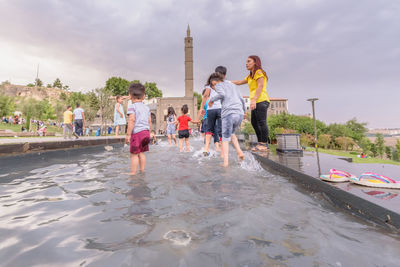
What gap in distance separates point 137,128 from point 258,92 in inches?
104

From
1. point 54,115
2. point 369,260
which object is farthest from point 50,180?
point 54,115

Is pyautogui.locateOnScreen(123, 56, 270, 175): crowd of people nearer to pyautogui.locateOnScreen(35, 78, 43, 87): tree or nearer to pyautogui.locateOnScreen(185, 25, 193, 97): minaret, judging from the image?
pyautogui.locateOnScreen(185, 25, 193, 97): minaret

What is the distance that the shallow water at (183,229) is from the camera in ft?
4.01

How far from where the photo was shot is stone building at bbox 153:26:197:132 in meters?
53.3

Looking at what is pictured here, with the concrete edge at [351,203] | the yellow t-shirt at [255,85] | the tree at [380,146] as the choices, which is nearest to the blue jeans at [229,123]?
the yellow t-shirt at [255,85]

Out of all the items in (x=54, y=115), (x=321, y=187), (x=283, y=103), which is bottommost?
(x=321, y=187)

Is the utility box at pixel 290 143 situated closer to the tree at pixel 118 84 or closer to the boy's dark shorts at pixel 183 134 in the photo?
the boy's dark shorts at pixel 183 134

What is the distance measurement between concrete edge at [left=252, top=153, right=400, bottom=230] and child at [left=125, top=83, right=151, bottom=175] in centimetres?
279

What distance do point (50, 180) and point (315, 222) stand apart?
3.82 meters

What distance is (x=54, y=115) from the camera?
159 ft

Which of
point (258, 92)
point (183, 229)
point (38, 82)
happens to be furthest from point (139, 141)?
point (38, 82)

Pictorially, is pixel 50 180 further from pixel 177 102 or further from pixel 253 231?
pixel 177 102

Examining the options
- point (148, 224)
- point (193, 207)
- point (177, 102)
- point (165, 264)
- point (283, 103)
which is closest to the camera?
point (165, 264)

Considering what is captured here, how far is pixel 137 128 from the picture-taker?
12.5 ft
